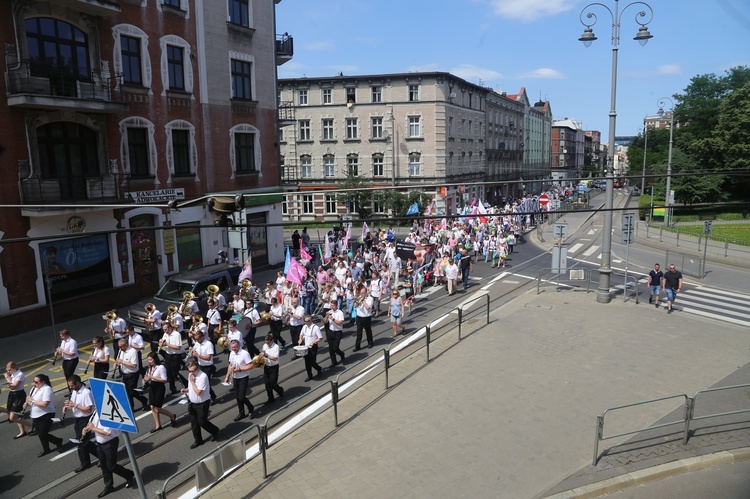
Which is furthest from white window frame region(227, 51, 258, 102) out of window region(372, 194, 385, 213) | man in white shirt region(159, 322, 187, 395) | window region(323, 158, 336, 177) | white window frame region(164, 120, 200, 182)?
window region(323, 158, 336, 177)

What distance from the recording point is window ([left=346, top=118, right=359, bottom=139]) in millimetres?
51375

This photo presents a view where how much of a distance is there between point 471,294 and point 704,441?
11.9 meters

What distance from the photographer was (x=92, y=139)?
20.1 meters

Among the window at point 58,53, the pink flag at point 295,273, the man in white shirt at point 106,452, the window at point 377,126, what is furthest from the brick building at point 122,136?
the window at point 377,126

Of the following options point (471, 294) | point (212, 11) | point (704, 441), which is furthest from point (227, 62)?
point (704, 441)

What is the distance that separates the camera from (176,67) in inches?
923

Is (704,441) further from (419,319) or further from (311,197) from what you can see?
(311,197)

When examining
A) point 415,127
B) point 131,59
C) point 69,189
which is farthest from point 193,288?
point 415,127

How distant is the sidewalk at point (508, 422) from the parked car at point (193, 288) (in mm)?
7202

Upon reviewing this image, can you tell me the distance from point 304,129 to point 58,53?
3401cm

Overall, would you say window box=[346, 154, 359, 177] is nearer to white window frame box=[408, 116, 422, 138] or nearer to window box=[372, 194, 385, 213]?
window box=[372, 194, 385, 213]

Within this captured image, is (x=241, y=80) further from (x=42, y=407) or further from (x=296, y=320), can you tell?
(x=42, y=407)

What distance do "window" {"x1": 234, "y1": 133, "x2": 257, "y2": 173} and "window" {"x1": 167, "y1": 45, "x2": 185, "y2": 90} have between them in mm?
3923

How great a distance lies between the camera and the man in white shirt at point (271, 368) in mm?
10883
